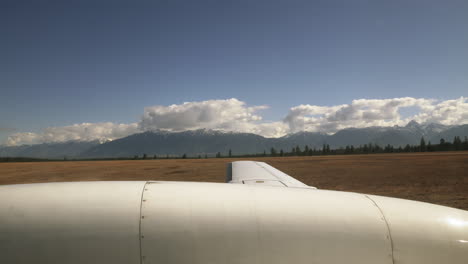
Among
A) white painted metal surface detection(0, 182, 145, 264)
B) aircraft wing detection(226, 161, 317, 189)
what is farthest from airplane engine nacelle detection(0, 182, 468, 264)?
aircraft wing detection(226, 161, 317, 189)

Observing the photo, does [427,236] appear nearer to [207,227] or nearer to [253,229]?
[253,229]

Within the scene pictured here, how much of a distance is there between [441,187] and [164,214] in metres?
16.9

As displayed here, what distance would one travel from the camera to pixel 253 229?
2285 millimetres

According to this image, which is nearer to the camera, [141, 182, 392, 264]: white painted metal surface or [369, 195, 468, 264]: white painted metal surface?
[141, 182, 392, 264]: white painted metal surface

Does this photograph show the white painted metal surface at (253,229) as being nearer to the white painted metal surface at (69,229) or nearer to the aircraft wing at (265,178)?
the white painted metal surface at (69,229)

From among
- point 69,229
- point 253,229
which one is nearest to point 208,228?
point 253,229

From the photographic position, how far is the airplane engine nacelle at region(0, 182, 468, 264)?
2.15m

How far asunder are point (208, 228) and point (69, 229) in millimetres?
1239

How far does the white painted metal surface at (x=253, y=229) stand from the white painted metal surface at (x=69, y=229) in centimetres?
19

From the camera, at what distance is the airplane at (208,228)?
2.15 m

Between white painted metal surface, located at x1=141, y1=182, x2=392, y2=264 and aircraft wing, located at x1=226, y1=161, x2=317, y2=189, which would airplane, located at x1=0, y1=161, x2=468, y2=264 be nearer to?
white painted metal surface, located at x1=141, y1=182, x2=392, y2=264

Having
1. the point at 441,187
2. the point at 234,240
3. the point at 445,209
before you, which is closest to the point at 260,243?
the point at 234,240

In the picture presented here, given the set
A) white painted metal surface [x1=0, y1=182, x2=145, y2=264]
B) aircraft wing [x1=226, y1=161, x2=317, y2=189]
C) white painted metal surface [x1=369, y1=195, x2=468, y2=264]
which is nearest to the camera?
white painted metal surface [x1=0, y1=182, x2=145, y2=264]

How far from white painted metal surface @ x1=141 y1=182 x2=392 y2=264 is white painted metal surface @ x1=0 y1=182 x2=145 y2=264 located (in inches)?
7.3
